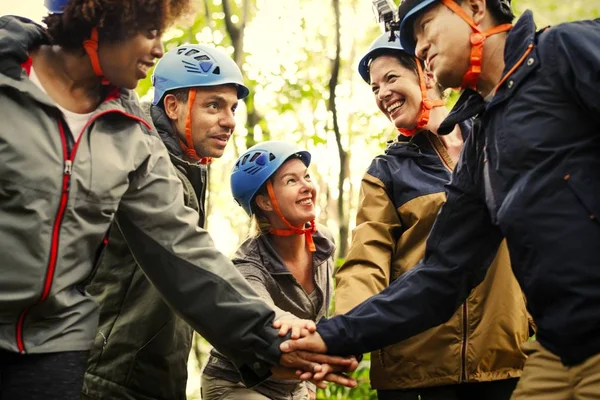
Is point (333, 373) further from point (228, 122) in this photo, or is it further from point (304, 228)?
point (228, 122)

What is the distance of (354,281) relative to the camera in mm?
4719

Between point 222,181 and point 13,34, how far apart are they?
2283 centimetres

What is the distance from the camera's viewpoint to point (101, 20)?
3.71m

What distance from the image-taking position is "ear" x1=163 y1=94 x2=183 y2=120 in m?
5.76

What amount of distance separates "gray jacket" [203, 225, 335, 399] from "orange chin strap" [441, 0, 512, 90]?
2.27 metres

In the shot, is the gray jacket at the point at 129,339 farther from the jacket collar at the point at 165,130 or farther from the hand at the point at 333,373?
the hand at the point at 333,373

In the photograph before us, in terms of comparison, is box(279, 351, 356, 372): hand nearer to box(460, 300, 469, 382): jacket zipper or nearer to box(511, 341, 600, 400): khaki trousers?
box(460, 300, 469, 382): jacket zipper

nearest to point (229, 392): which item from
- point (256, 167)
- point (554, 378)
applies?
point (256, 167)

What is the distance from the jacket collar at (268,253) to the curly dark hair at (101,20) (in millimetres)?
2305

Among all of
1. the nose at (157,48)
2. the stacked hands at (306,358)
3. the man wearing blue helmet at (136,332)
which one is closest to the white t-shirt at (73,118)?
the nose at (157,48)

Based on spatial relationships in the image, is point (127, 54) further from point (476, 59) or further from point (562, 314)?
point (562, 314)

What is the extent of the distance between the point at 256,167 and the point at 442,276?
8.07ft

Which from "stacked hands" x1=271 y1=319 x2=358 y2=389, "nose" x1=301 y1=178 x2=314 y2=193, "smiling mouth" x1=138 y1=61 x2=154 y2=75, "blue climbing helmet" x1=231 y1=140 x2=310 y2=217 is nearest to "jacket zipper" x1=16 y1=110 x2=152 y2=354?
"smiling mouth" x1=138 y1=61 x2=154 y2=75

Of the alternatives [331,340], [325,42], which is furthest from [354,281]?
[325,42]
